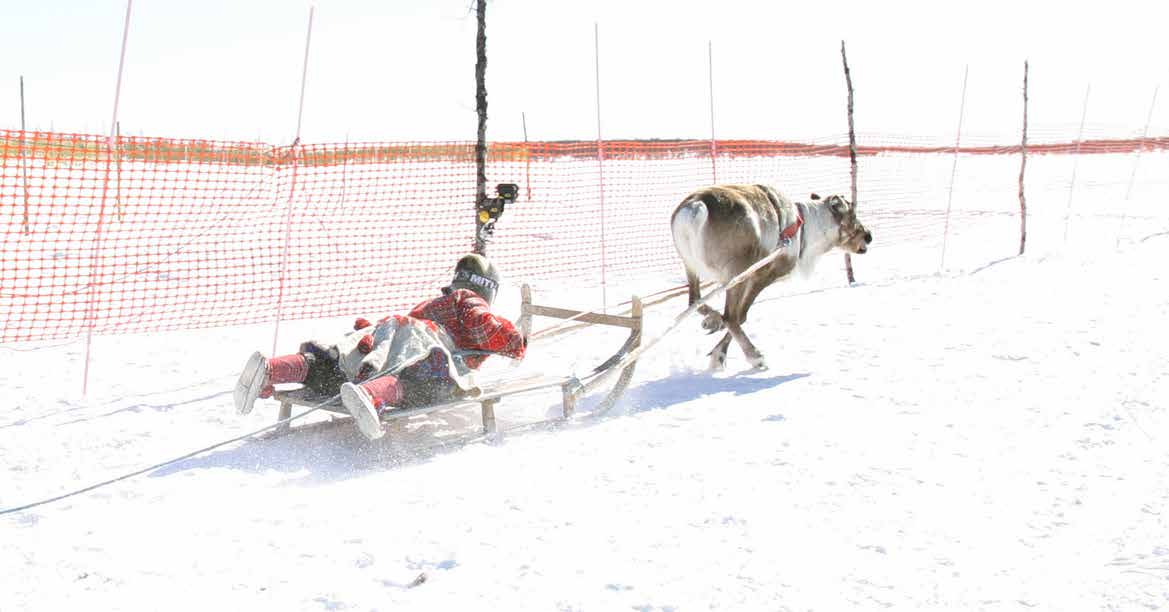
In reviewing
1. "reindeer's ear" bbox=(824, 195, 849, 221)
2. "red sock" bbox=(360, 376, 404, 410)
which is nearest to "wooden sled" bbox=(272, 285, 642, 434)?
"red sock" bbox=(360, 376, 404, 410)

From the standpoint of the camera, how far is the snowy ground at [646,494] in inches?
127

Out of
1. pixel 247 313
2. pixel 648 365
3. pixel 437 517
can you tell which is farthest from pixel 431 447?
pixel 247 313

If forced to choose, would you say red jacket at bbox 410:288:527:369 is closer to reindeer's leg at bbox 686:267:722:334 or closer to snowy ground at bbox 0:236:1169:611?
snowy ground at bbox 0:236:1169:611

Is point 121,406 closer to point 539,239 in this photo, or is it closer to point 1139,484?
point 1139,484

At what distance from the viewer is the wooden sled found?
452cm

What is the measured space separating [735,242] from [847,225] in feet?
4.48

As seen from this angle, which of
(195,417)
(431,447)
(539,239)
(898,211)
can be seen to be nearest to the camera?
(431,447)

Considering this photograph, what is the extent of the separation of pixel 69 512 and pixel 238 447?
969 millimetres

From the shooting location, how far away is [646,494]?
4105 millimetres

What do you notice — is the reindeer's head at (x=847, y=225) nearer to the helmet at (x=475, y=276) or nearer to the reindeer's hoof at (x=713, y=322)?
the reindeer's hoof at (x=713, y=322)

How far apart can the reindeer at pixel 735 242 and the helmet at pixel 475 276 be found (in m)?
1.99

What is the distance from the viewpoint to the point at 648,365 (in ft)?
22.5

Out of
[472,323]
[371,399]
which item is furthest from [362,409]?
[472,323]

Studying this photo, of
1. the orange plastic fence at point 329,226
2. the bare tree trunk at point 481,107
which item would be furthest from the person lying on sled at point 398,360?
the bare tree trunk at point 481,107
